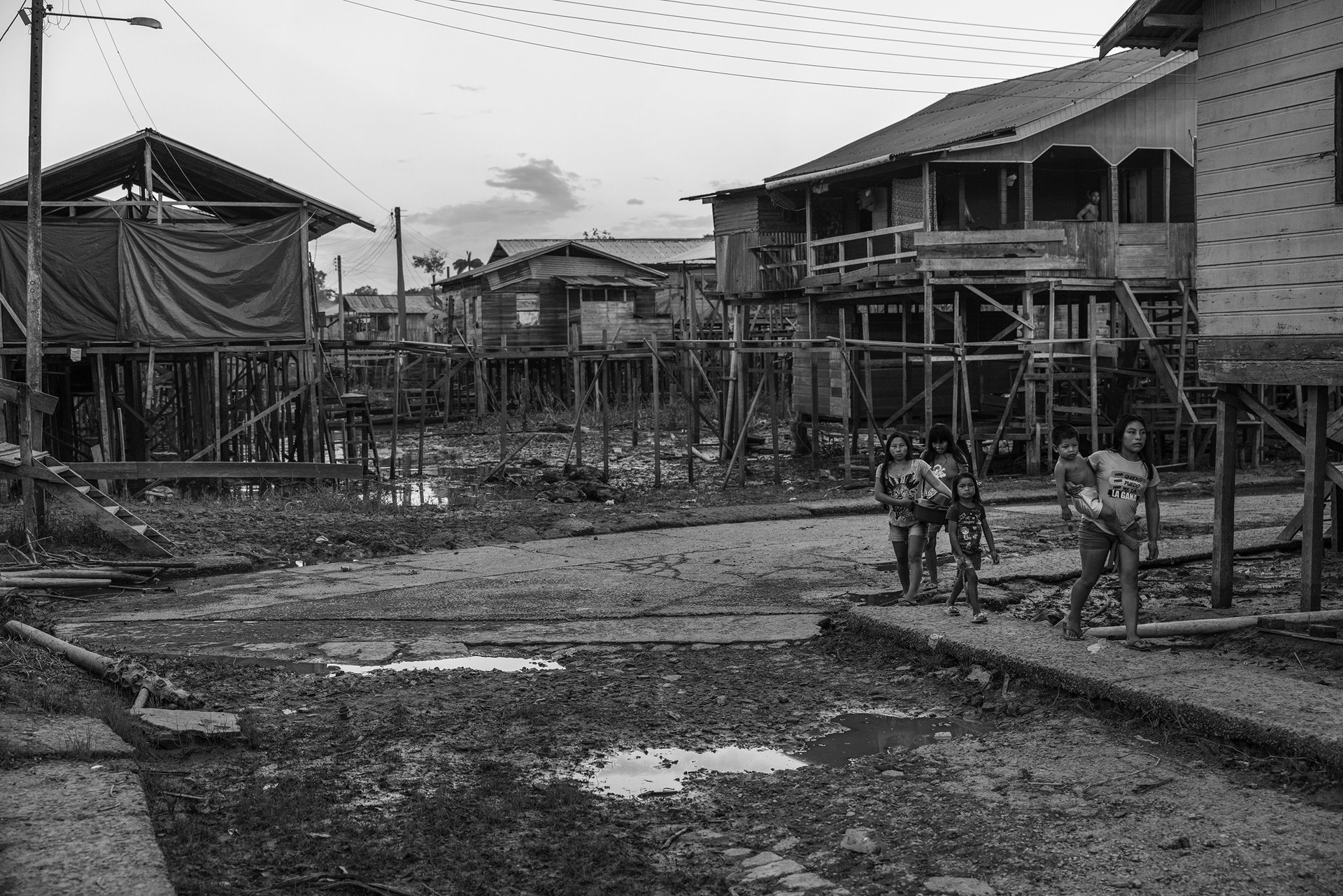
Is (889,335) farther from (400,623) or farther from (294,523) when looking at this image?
(400,623)

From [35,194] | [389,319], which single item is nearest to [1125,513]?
[35,194]

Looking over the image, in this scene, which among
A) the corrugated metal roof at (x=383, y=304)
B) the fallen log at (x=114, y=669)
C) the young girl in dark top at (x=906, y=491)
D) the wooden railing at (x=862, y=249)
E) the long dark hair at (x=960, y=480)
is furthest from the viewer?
the corrugated metal roof at (x=383, y=304)

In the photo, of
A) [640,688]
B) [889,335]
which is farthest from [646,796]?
[889,335]

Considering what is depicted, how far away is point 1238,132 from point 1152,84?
1393 centimetres

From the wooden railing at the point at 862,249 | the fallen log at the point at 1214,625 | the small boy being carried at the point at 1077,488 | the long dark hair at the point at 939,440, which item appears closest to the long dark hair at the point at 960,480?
the long dark hair at the point at 939,440

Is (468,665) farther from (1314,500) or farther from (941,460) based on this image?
(1314,500)

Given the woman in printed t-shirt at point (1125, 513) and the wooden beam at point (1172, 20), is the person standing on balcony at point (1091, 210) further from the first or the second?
the woman in printed t-shirt at point (1125, 513)

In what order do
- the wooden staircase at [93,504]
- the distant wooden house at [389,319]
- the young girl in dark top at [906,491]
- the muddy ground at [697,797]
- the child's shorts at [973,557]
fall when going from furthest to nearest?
the distant wooden house at [389,319] → the wooden staircase at [93,504] → the young girl in dark top at [906,491] → the child's shorts at [973,557] → the muddy ground at [697,797]

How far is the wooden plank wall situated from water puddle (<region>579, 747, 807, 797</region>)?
4.44 metres

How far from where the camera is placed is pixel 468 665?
7539mm

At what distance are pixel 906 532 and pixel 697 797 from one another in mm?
4204

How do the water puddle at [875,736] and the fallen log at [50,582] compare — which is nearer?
the water puddle at [875,736]

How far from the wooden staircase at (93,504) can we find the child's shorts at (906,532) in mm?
6957

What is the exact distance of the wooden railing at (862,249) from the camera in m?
20.2
